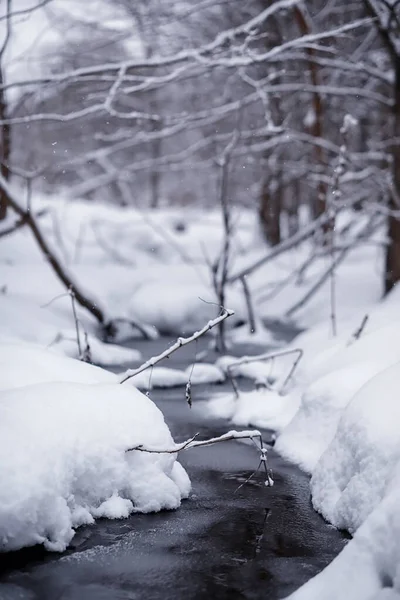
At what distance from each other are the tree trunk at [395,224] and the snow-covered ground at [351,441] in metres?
3.32

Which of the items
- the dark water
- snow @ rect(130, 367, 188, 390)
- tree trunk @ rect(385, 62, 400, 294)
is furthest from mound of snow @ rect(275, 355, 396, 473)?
tree trunk @ rect(385, 62, 400, 294)

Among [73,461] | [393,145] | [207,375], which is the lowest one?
[207,375]

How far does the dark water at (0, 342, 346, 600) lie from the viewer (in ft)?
9.70

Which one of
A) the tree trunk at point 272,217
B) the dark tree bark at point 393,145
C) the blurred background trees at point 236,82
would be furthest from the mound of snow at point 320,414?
the tree trunk at point 272,217

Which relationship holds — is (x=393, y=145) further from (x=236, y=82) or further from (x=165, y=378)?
(x=165, y=378)

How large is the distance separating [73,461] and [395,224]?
8.20 m

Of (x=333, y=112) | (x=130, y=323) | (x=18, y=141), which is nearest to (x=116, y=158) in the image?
(x=18, y=141)

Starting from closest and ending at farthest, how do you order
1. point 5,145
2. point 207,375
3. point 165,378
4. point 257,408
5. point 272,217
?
point 257,408 < point 165,378 < point 207,375 < point 5,145 < point 272,217

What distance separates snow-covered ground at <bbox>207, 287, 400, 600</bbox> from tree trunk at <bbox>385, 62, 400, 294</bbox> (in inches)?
131

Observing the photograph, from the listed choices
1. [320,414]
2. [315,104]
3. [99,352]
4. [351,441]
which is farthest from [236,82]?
[351,441]

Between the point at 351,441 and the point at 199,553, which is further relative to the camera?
the point at 351,441

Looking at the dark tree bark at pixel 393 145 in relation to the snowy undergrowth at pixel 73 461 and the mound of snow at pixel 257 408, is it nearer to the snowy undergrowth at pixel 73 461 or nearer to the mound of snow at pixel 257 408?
the mound of snow at pixel 257 408

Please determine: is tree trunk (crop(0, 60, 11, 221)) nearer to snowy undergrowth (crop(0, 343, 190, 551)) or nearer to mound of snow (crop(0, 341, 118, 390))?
mound of snow (crop(0, 341, 118, 390))

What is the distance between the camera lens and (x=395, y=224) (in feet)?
33.4
